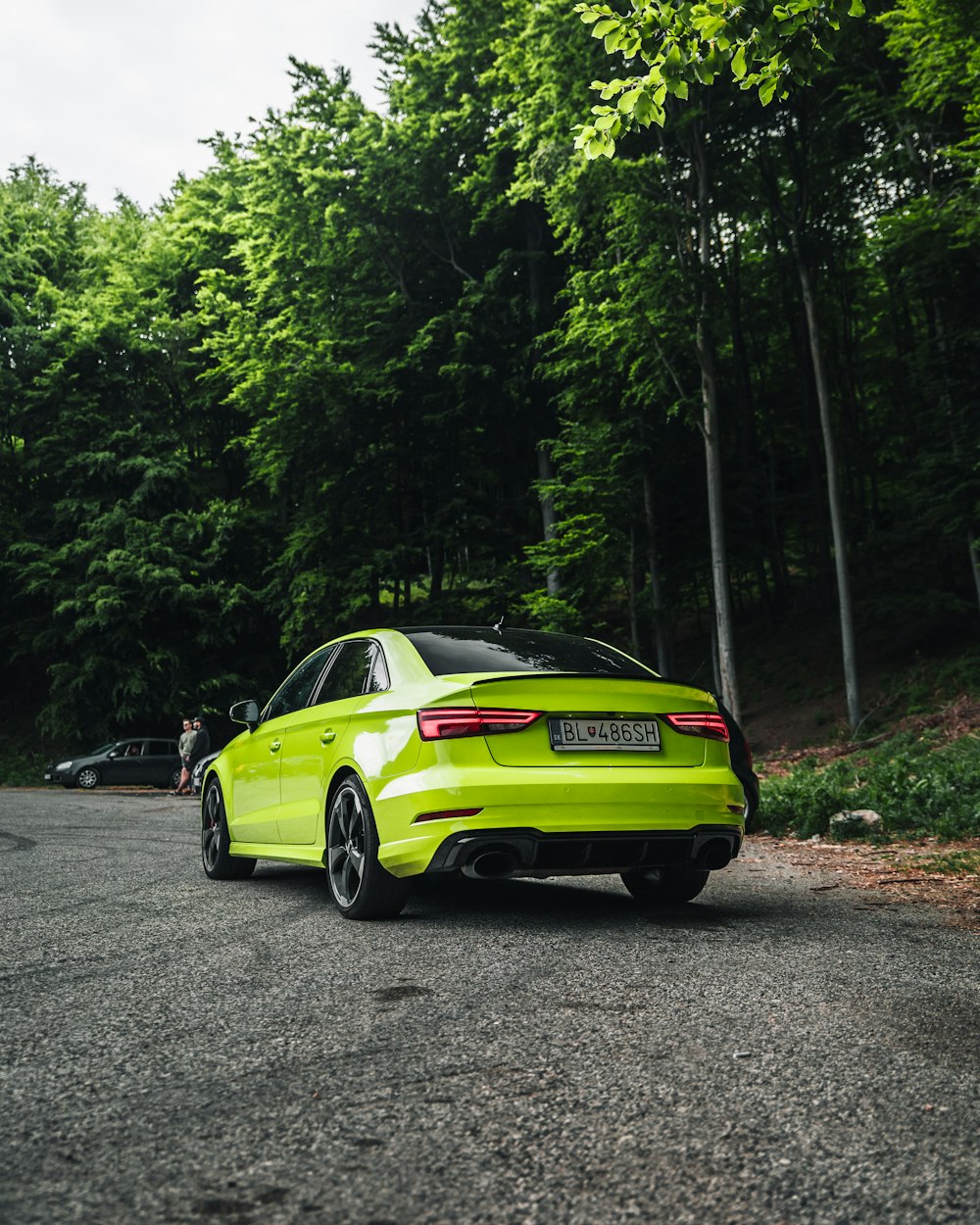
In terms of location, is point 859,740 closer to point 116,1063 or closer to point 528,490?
point 528,490

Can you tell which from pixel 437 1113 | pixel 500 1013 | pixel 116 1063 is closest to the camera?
pixel 437 1113

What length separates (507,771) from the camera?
18.4 ft

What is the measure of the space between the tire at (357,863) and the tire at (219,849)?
1999 mm

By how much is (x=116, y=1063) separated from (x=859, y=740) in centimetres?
2066

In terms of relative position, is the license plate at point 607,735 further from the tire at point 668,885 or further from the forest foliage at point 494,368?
the forest foliage at point 494,368

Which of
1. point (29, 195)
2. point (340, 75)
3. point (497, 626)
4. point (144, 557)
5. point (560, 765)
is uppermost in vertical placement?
point (29, 195)

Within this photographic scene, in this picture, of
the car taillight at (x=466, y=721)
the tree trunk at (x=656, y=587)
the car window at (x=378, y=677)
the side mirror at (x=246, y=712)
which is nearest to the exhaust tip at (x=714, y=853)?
the car taillight at (x=466, y=721)

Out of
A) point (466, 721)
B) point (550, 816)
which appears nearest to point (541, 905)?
point (550, 816)

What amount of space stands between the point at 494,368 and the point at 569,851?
75.3 feet

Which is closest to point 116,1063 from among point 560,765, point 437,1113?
point 437,1113

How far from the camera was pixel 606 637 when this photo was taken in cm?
3038

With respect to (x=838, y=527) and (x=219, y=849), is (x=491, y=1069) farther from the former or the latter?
(x=838, y=527)

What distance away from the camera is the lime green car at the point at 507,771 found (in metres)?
5.56

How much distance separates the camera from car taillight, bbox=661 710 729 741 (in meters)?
6.07
